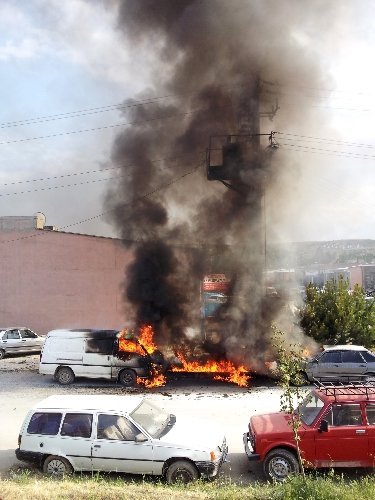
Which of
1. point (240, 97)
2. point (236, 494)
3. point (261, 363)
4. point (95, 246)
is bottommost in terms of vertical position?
point (236, 494)

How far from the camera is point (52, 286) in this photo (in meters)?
25.8

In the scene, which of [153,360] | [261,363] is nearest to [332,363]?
[261,363]

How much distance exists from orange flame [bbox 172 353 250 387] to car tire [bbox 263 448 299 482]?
6.79 metres

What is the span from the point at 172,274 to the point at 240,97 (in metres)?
7.08

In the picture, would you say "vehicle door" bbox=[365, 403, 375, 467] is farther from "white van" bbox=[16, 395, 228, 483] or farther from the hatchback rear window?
the hatchback rear window

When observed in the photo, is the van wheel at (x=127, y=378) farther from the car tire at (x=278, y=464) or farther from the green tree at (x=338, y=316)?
Result: the car tire at (x=278, y=464)

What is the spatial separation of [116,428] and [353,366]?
838 cm

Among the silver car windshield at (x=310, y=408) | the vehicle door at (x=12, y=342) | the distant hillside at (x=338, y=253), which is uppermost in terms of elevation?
the distant hillside at (x=338, y=253)

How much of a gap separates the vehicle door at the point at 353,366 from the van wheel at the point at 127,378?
578 centimetres

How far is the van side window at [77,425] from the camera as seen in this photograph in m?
7.70

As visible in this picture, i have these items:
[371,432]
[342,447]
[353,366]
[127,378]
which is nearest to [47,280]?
[127,378]

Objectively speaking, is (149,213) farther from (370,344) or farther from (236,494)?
(236,494)

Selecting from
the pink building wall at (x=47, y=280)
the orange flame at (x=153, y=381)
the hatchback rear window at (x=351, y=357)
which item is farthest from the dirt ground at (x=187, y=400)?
the pink building wall at (x=47, y=280)

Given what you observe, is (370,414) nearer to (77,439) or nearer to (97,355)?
(77,439)
